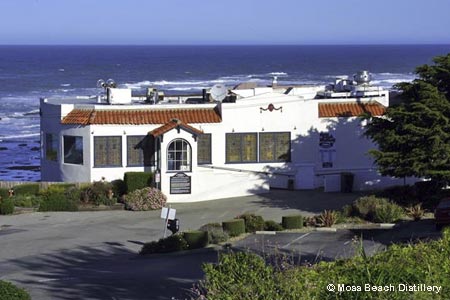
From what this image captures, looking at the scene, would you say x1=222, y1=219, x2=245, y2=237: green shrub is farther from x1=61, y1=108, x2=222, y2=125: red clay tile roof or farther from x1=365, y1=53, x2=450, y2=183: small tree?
x1=61, y1=108, x2=222, y2=125: red clay tile roof

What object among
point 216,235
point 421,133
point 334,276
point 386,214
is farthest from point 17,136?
point 334,276

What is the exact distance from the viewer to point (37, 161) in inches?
2286

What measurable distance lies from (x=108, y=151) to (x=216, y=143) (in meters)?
4.16

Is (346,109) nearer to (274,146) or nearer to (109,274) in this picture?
(274,146)

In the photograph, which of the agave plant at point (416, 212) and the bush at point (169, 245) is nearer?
the bush at point (169, 245)

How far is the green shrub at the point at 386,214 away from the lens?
29359 mm

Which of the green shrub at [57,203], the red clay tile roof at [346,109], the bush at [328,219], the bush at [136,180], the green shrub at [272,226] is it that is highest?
the red clay tile roof at [346,109]

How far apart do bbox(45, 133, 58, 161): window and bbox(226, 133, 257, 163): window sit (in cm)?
683

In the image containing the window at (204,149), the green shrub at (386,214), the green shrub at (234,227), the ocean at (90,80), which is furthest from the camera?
the ocean at (90,80)

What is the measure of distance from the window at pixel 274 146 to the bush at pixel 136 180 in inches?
186

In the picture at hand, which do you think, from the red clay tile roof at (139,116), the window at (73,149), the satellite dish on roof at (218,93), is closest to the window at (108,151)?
the red clay tile roof at (139,116)

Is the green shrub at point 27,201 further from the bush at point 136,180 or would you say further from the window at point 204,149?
the window at point 204,149

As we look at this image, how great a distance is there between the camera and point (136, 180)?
35.0 m

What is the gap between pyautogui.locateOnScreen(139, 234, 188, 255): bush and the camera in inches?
1029
